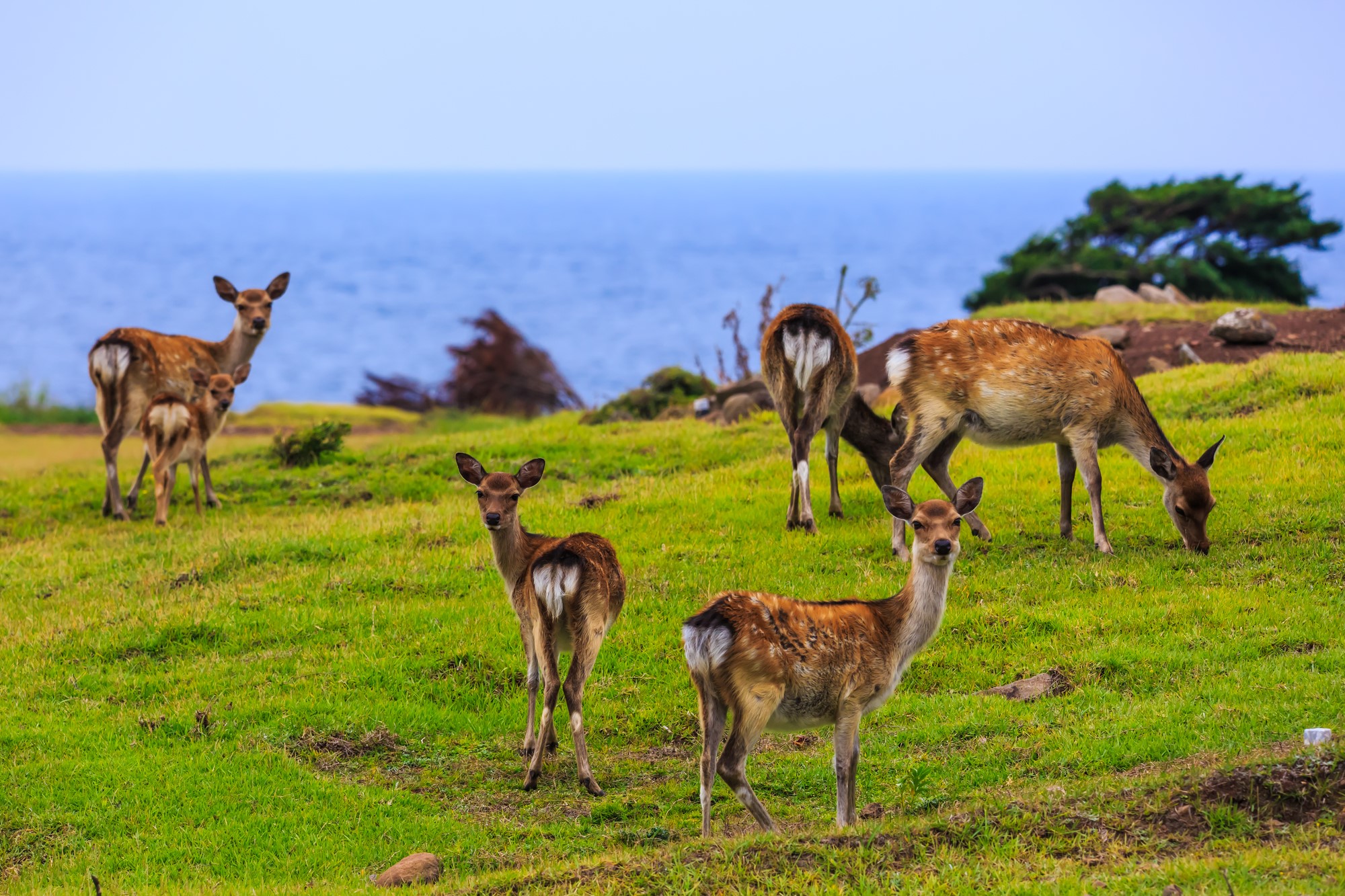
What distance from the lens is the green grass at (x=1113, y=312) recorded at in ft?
67.2

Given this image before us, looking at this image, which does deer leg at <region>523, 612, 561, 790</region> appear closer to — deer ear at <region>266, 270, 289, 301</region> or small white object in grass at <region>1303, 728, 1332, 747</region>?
small white object in grass at <region>1303, 728, 1332, 747</region>

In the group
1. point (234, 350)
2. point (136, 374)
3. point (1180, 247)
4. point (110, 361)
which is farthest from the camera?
point (1180, 247)

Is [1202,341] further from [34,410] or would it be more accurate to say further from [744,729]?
[34,410]

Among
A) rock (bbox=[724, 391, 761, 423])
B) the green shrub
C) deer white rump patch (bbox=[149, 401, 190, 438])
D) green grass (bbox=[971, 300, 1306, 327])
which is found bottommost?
the green shrub

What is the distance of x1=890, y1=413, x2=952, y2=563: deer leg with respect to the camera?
11.3 metres

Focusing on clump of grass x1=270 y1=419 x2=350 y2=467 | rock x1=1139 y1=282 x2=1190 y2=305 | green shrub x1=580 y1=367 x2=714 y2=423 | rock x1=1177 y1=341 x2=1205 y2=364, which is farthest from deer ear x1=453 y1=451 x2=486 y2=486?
rock x1=1139 y1=282 x2=1190 y2=305

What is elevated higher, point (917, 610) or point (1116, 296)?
point (1116, 296)

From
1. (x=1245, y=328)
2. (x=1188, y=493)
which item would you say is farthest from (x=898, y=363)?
(x=1245, y=328)

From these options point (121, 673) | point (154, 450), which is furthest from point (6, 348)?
point (121, 673)

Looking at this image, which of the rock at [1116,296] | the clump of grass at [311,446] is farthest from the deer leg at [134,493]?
the rock at [1116,296]

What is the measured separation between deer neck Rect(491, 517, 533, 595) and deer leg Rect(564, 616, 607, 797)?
98 centimetres

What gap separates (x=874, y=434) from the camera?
13.0 meters

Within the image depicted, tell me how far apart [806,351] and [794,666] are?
5.89 meters

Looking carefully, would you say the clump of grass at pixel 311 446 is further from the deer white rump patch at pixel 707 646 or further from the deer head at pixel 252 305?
the deer white rump patch at pixel 707 646
